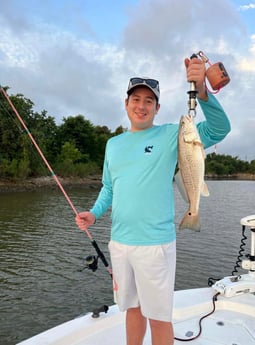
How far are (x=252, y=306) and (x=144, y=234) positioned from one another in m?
1.93

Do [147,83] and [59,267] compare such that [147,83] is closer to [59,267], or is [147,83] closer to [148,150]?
[148,150]

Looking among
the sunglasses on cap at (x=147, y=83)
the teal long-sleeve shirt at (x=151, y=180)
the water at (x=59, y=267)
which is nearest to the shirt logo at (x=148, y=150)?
the teal long-sleeve shirt at (x=151, y=180)

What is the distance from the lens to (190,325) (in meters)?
3.36

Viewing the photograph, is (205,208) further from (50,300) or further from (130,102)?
(130,102)

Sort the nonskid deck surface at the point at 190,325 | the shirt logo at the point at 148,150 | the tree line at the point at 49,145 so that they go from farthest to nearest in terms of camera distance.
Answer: the tree line at the point at 49,145, the nonskid deck surface at the point at 190,325, the shirt logo at the point at 148,150

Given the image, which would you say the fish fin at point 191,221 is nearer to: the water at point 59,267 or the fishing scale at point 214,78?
the fishing scale at point 214,78

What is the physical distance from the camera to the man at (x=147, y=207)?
233 cm

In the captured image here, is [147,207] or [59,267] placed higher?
[147,207]

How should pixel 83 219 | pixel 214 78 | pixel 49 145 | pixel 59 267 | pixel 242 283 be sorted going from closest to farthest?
pixel 214 78 → pixel 83 219 → pixel 242 283 → pixel 59 267 → pixel 49 145

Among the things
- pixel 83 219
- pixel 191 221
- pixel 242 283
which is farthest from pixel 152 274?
pixel 242 283

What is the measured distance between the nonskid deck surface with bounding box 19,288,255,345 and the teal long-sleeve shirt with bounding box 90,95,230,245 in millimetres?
1111

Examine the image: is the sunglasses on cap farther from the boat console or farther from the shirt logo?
the boat console

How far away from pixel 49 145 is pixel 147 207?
5986 cm

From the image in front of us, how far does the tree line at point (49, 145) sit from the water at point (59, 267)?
17086mm
